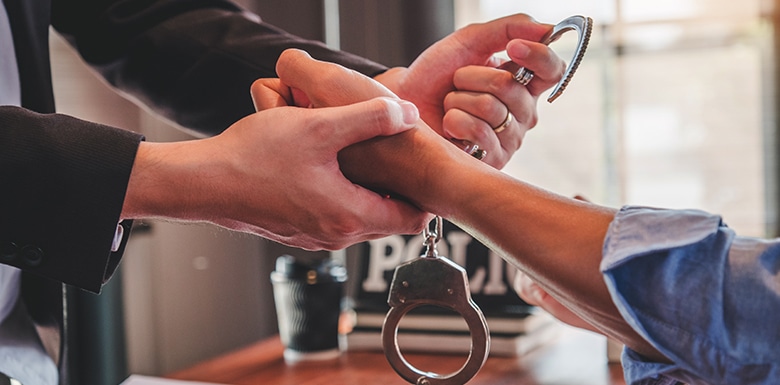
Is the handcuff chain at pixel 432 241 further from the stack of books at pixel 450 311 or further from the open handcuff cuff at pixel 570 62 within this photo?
the stack of books at pixel 450 311

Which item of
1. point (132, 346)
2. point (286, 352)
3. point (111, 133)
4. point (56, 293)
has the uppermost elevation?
point (111, 133)

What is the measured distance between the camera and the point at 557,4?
12.4 feet

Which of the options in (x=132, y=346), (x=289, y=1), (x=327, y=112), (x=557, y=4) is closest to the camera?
(x=327, y=112)

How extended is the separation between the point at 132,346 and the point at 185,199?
1742mm

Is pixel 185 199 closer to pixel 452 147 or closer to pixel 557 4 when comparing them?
pixel 452 147

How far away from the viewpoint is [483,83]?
39.5 inches

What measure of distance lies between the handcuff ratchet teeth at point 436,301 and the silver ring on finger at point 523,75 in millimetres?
300

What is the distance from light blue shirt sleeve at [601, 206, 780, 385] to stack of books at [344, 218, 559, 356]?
2.50 ft

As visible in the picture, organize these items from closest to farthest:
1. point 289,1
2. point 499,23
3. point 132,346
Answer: point 499,23 < point 132,346 < point 289,1

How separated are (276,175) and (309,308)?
26.5 inches

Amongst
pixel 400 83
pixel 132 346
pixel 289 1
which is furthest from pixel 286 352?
pixel 289 1

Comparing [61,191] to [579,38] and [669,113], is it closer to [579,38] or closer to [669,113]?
[579,38]

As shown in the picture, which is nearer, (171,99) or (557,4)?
(171,99)

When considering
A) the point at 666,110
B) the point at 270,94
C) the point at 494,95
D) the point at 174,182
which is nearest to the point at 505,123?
the point at 494,95
